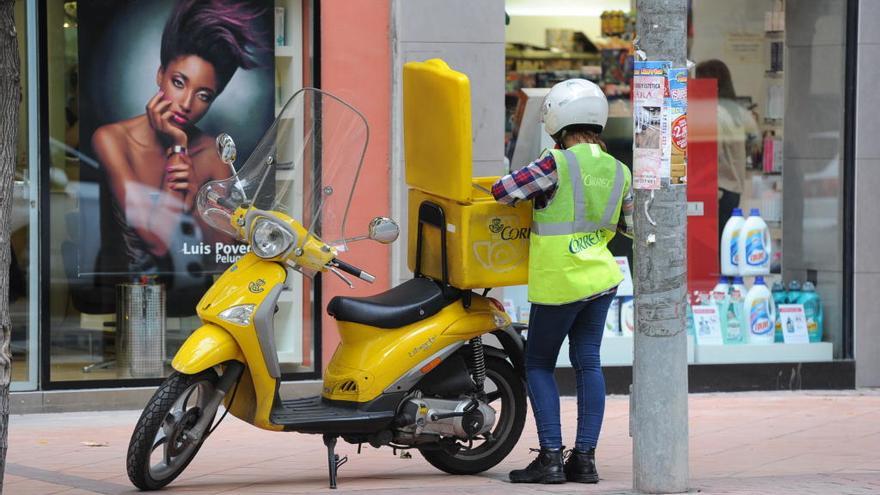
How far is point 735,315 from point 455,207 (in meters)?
3.98

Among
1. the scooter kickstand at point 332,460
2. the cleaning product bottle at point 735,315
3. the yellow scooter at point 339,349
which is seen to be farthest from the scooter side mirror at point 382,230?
the cleaning product bottle at point 735,315

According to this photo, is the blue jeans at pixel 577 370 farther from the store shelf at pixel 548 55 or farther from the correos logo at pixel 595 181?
the store shelf at pixel 548 55

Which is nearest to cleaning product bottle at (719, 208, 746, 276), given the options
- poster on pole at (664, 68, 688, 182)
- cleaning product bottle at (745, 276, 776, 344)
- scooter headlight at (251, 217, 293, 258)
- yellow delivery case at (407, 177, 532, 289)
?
cleaning product bottle at (745, 276, 776, 344)

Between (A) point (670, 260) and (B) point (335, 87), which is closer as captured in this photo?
(A) point (670, 260)

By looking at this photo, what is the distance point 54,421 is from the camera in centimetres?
902

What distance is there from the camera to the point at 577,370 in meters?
7.18

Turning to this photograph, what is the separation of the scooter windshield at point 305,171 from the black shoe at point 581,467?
146 cm

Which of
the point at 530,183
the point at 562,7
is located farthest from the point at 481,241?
the point at 562,7

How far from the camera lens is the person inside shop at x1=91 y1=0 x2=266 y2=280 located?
30.9ft

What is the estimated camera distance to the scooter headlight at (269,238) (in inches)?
272

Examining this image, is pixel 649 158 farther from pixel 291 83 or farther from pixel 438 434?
pixel 291 83

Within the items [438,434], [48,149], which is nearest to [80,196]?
[48,149]

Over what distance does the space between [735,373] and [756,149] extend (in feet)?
5.37

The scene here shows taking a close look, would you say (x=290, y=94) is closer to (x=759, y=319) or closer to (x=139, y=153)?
(x=139, y=153)
